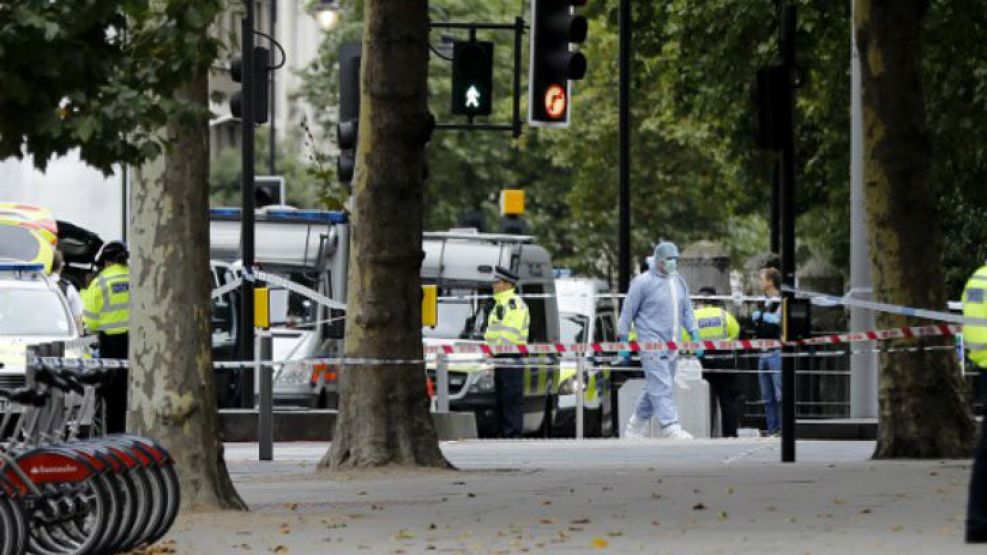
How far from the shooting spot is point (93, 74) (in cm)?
1301

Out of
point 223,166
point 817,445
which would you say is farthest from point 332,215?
point 223,166

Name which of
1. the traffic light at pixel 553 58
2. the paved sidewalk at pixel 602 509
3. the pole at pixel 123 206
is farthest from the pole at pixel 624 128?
the paved sidewalk at pixel 602 509

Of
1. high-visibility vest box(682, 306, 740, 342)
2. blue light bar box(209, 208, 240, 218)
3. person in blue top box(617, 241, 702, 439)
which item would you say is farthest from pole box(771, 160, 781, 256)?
person in blue top box(617, 241, 702, 439)

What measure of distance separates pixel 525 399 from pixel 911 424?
8800 mm

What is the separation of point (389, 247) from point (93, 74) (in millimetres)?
6807

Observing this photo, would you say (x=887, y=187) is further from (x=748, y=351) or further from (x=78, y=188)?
(x=78, y=188)

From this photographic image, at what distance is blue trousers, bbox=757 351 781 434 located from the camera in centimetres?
2694

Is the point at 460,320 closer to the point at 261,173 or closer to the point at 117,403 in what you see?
the point at 117,403

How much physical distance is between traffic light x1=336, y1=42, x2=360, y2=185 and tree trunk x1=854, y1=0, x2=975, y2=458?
12.7ft

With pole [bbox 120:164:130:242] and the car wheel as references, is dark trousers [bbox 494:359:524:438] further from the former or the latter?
pole [bbox 120:164:130:242]

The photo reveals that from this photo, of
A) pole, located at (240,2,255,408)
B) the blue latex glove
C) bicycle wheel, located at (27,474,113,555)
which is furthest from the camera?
pole, located at (240,2,255,408)

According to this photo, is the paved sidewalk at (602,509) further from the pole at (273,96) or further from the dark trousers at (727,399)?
the pole at (273,96)

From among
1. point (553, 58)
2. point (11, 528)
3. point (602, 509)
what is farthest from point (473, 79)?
point (11, 528)

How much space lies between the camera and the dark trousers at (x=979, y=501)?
492 inches
